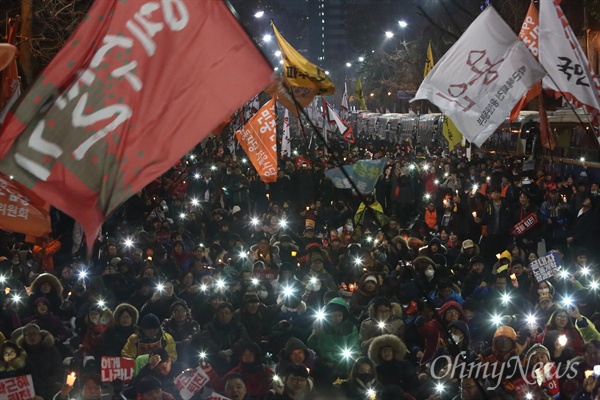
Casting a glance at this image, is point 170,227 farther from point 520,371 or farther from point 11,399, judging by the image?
point 520,371

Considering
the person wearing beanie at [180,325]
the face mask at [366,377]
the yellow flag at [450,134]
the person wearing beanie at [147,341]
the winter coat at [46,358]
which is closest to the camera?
the face mask at [366,377]

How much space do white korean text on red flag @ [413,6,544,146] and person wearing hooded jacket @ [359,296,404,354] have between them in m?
2.09

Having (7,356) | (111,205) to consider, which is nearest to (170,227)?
(7,356)

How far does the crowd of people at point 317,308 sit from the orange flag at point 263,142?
41.9 inches

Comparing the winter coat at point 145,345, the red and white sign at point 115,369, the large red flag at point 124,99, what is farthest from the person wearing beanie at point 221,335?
the large red flag at point 124,99

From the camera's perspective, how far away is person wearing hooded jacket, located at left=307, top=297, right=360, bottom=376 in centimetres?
777

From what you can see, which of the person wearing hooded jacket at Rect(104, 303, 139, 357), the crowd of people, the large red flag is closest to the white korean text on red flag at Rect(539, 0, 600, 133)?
the crowd of people

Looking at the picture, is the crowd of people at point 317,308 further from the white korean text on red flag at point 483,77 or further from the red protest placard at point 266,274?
the white korean text on red flag at point 483,77

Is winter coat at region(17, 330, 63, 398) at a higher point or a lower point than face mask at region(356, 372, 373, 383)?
lower

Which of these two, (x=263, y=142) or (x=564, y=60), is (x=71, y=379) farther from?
(x=263, y=142)

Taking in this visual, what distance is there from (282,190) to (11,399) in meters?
13.3

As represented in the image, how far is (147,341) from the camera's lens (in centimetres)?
794

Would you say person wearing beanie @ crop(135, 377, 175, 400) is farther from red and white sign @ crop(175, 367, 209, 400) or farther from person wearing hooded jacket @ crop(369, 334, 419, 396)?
person wearing hooded jacket @ crop(369, 334, 419, 396)

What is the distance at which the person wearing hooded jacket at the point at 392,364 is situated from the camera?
6812 millimetres
